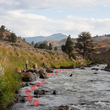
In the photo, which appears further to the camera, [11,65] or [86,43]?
[86,43]

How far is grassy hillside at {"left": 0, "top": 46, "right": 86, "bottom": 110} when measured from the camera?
27.7ft

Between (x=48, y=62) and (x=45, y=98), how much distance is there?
26710 mm

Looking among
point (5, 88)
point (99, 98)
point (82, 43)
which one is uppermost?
point (82, 43)

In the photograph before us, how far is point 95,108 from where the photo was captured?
916 cm

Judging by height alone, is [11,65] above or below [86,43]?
below

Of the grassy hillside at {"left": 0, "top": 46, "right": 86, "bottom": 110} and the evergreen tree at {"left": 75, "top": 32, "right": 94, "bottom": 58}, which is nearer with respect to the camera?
the grassy hillside at {"left": 0, "top": 46, "right": 86, "bottom": 110}

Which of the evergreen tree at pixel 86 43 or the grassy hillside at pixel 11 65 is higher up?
the evergreen tree at pixel 86 43

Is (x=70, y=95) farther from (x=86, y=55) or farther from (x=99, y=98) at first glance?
(x=86, y=55)

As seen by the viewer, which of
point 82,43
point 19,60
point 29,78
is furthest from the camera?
point 82,43

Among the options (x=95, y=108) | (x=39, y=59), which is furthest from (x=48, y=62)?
(x=95, y=108)

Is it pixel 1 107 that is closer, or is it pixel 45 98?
pixel 1 107

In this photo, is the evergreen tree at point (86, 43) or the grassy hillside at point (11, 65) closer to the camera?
the grassy hillside at point (11, 65)

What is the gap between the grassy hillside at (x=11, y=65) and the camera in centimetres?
844

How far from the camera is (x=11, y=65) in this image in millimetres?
16906
